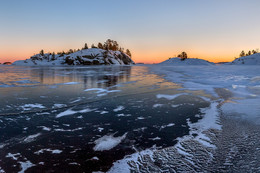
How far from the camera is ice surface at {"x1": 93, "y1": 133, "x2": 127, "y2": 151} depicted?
106 inches

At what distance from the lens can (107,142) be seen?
9.47 feet

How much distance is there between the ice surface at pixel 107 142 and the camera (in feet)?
8.85

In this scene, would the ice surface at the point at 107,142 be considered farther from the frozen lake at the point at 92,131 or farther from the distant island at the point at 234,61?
the distant island at the point at 234,61

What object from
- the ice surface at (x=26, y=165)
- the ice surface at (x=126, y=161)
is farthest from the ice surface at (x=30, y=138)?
the ice surface at (x=126, y=161)

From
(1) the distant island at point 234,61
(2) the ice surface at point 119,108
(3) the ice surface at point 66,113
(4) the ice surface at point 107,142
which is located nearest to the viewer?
(4) the ice surface at point 107,142

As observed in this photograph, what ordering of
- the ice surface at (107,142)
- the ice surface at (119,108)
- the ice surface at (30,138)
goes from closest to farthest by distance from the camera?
the ice surface at (107,142) → the ice surface at (30,138) → the ice surface at (119,108)

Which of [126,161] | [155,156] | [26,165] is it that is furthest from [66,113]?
[155,156]

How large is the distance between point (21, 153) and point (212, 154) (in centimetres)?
306

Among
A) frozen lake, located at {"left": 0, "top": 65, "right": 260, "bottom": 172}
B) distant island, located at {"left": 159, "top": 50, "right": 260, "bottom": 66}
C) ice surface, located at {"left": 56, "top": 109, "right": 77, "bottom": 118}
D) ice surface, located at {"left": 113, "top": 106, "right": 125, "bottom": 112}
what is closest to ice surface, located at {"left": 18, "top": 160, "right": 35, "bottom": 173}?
frozen lake, located at {"left": 0, "top": 65, "right": 260, "bottom": 172}

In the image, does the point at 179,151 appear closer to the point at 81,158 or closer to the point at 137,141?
the point at 137,141

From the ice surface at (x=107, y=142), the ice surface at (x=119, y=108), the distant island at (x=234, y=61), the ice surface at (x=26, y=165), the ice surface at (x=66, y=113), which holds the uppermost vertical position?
the distant island at (x=234, y=61)

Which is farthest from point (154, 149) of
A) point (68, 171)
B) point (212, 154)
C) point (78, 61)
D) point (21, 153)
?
point (78, 61)

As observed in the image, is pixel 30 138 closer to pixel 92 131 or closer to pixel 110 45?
pixel 92 131

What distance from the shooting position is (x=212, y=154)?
2.41 metres
